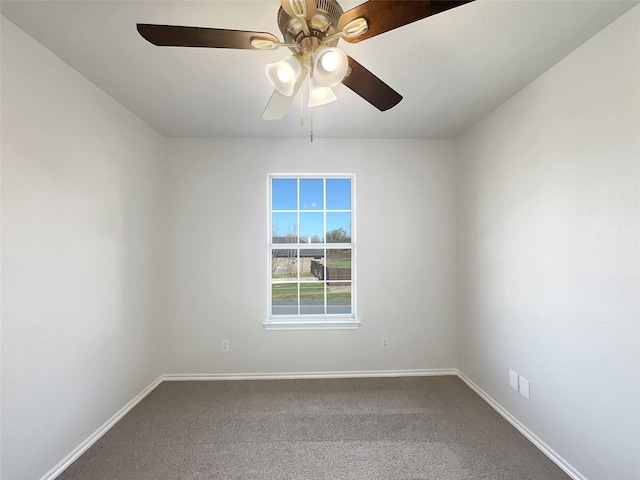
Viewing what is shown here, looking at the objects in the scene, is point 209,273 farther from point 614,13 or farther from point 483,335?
point 614,13

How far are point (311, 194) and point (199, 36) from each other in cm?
221

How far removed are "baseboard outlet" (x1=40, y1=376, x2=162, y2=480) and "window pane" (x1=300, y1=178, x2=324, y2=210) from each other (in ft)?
7.59

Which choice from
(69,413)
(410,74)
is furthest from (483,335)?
(69,413)

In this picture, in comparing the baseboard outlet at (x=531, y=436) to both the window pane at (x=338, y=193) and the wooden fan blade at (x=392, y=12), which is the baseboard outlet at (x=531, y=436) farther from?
the wooden fan blade at (x=392, y=12)

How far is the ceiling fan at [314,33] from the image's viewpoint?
1.02 metres

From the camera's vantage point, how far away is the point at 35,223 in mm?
1682

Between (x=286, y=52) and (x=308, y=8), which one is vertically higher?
(x=286, y=52)

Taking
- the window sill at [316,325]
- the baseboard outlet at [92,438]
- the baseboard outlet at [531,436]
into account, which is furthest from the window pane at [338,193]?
the baseboard outlet at [92,438]

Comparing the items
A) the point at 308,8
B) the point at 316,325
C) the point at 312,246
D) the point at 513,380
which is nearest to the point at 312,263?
the point at 312,246

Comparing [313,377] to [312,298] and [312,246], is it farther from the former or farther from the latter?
[312,246]

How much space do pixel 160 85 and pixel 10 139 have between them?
93cm

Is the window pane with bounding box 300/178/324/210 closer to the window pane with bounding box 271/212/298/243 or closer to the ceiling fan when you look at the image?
the window pane with bounding box 271/212/298/243

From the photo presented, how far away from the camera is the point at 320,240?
330 cm

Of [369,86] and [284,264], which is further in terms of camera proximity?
[284,264]
